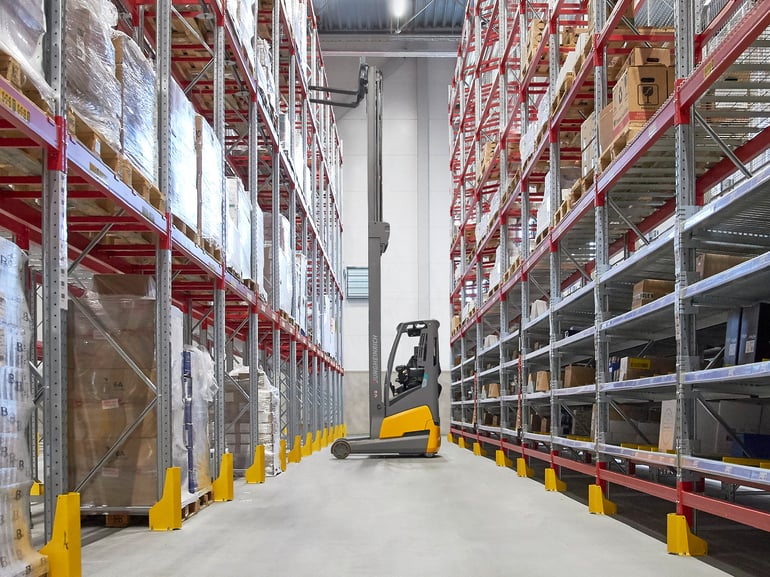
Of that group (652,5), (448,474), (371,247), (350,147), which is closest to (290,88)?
(371,247)

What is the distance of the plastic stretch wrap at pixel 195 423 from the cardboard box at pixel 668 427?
362 centimetres

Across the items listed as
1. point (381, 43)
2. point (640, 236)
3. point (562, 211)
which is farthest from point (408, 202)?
point (640, 236)

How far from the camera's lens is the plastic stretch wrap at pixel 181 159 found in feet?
20.1

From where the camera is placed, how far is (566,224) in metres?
8.28

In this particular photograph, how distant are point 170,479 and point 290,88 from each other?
8290 millimetres

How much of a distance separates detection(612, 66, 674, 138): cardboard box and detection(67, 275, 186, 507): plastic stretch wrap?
3980mm

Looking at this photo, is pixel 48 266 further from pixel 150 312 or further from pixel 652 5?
pixel 652 5

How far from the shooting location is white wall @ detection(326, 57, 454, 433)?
85.0ft

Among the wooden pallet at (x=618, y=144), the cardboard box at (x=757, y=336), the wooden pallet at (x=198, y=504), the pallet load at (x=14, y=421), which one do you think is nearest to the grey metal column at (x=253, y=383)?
the wooden pallet at (x=198, y=504)

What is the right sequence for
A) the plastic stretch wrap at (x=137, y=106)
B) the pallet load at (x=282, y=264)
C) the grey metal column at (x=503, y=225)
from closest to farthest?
the plastic stretch wrap at (x=137, y=106), the pallet load at (x=282, y=264), the grey metal column at (x=503, y=225)

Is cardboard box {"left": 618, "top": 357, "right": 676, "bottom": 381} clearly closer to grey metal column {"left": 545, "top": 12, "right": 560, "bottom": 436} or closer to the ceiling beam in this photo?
grey metal column {"left": 545, "top": 12, "right": 560, "bottom": 436}

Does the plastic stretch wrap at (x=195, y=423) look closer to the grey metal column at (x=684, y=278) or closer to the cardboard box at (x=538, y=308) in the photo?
the grey metal column at (x=684, y=278)

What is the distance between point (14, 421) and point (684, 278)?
3881 millimetres

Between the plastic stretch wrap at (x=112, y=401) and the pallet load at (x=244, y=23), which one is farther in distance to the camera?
the pallet load at (x=244, y=23)
